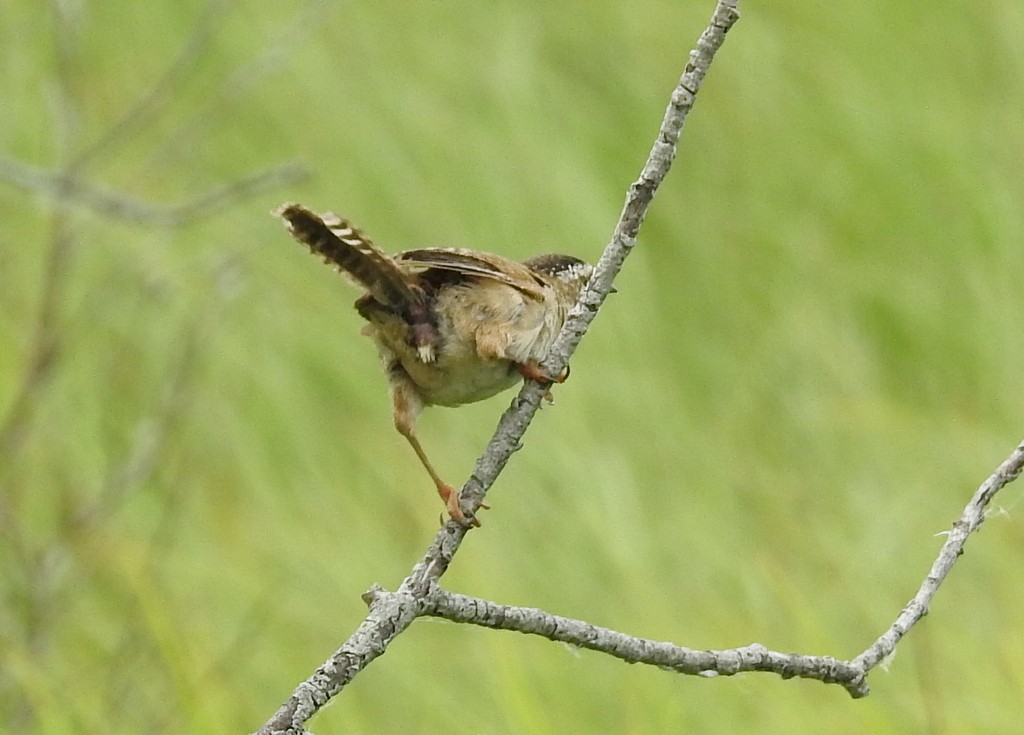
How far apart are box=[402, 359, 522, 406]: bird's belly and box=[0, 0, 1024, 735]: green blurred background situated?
1.13 m

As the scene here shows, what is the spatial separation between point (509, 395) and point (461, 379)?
240cm

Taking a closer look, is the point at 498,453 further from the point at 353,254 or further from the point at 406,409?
the point at 406,409

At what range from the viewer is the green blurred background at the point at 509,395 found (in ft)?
16.0

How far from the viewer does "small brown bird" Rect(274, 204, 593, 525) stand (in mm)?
3090

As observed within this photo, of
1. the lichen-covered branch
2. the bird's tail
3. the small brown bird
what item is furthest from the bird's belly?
the lichen-covered branch

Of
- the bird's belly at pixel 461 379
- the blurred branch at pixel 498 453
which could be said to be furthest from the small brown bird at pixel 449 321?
the blurred branch at pixel 498 453

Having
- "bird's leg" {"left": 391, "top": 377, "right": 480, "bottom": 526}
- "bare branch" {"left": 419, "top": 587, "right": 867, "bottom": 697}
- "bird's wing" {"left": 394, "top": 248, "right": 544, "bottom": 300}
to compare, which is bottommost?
"bare branch" {"left": 419, "top": 587, "right": 867, "bottom": 697}

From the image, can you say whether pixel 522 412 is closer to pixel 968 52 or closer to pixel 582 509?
pixel 582 509

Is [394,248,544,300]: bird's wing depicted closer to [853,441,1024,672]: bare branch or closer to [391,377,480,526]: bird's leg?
[391,377,480,526]: bird's leg

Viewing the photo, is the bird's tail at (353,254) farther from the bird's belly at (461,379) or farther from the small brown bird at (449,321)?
the bird's belly at (461,379)

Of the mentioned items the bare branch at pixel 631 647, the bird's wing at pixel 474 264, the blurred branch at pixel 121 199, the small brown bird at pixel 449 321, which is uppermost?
the blurred branch at pixel 121 199

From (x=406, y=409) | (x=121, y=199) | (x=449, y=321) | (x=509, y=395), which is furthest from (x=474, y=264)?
(x=509, y=395)

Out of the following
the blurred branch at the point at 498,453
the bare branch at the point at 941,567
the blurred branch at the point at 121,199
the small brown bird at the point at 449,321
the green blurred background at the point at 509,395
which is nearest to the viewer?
the blurred branch at the point at 498,453

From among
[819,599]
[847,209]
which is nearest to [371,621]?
[819,599]
